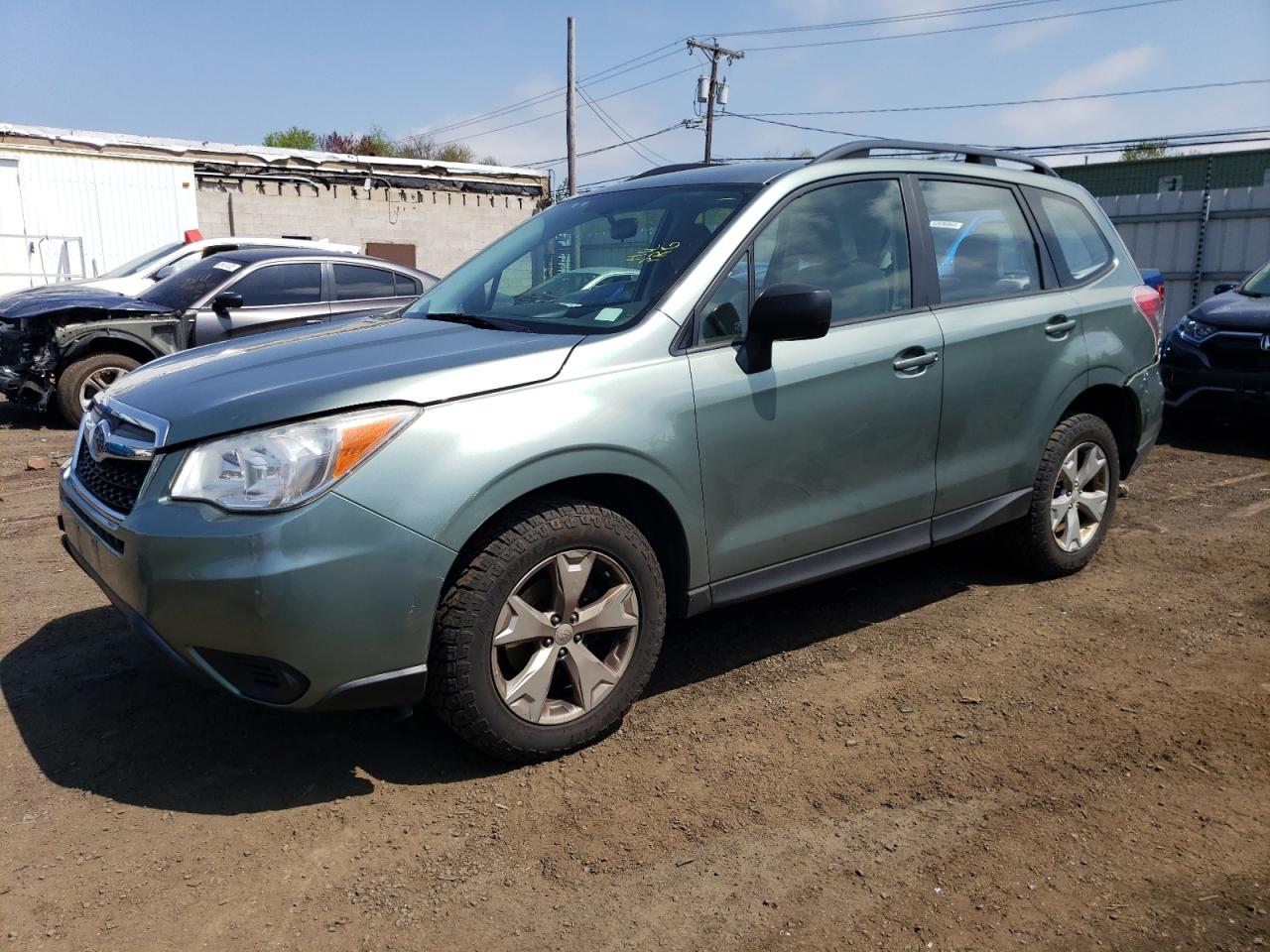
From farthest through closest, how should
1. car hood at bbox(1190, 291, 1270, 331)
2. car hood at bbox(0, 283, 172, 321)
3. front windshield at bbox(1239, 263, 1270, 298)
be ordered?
car hood at bbox(0, 283, 172, 321), front windshield at bbox(1239, 263, 1270, 298), car hood at bbox(1190, 291, 1270, 331)

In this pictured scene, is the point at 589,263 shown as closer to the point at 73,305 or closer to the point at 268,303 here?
the point at 268,303

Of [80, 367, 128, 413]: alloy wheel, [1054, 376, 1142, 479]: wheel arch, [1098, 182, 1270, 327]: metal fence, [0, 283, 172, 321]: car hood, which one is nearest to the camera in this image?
[1054, 376, 1142, 479]: wheel arch

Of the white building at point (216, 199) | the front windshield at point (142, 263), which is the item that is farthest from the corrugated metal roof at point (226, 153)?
the front windshield at point (142, 263)

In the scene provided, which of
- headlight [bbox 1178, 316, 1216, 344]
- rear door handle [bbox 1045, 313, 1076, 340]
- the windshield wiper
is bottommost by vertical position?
headlight [bbox 1178, 316, 1216, 344]

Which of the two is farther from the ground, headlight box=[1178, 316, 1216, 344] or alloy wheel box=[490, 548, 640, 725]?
headlight box=[1178, 316, 1216, 344]

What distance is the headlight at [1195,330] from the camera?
836 cm

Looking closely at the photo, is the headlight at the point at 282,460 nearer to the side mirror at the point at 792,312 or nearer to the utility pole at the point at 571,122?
the side mirror at the point at 792,312

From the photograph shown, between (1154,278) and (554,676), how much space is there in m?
5.76

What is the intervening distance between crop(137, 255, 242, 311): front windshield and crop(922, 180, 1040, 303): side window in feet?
24.0

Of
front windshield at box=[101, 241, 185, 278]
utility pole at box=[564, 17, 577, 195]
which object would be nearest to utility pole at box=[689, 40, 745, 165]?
utility pole at box=[564, 17, 577, 195]

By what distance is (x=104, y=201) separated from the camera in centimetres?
1842

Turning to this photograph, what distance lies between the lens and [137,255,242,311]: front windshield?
9438 mm

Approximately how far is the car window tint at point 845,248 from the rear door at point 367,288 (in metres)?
6.47

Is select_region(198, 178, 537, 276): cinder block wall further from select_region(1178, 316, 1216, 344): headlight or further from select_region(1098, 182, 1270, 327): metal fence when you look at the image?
select_region(1178, 316, 1216, 344): headlight
